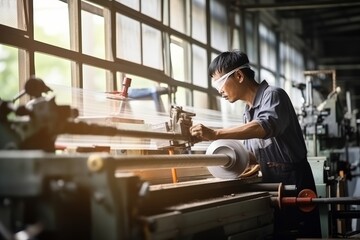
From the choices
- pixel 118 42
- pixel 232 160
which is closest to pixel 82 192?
pixel 232 160

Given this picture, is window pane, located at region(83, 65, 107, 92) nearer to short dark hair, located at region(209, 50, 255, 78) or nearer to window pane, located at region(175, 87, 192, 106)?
short dark hair, located at region(209, 50, 255, 78)

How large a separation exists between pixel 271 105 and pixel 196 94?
2410 mm

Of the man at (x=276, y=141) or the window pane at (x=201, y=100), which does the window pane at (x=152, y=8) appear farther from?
the man at (x=276, y=141)

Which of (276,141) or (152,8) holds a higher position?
(152,8)

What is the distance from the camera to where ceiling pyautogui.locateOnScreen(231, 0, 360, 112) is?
9445 mm

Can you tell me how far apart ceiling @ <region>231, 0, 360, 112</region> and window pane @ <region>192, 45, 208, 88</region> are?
3.74m

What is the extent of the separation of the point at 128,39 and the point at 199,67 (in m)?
1.50

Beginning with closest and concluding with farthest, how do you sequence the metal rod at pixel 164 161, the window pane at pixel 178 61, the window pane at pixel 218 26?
the metal rod at pixel 164 161, the window pane at pixel 178 61, the window pane at pixel 218 26

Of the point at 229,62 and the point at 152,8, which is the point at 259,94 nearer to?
the point at 229,62

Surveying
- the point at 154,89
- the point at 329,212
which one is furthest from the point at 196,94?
the point at 329,212

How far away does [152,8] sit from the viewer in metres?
4.02

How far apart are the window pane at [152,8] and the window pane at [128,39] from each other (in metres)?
0.17

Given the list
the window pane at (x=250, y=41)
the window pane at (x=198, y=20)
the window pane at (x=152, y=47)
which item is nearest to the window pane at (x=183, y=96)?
the window pane at (x=152, y=47)

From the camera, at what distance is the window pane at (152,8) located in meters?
3.89
